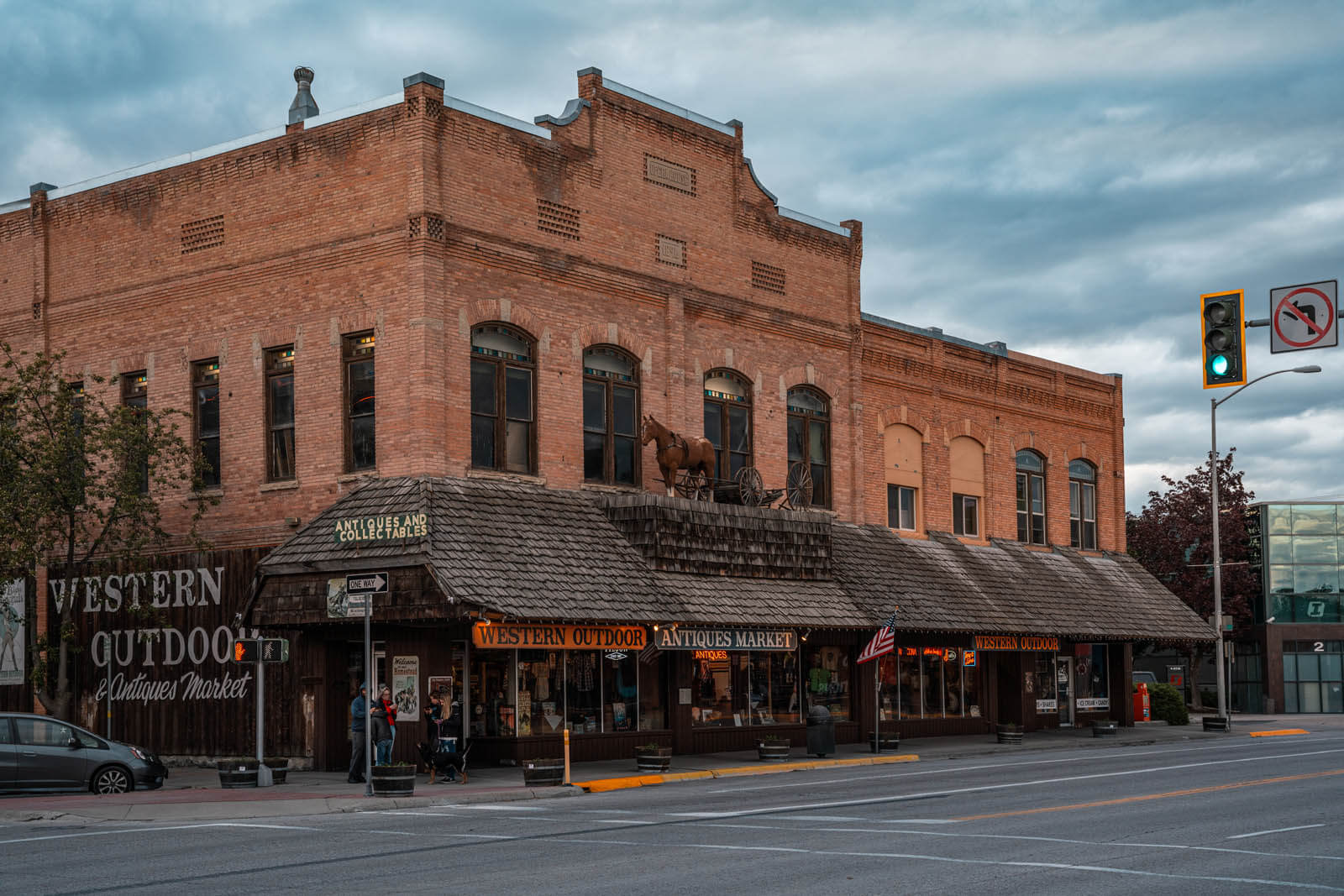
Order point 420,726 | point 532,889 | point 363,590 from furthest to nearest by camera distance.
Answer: point 420,726
point 363,590
point 532,889

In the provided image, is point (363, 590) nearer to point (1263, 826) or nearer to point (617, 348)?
point (617, 348)

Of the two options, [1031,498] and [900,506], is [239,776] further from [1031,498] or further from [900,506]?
[1031,498]

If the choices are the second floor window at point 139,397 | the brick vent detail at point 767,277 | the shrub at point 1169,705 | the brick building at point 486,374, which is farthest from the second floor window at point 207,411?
the shrub at point 1169,705

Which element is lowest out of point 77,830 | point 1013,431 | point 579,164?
point 77,830

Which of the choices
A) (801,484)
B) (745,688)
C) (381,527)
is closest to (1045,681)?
(801,484)

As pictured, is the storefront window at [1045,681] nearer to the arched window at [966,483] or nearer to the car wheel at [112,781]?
the arched window at [966,483]


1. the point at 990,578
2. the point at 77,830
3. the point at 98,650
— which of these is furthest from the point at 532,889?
the point at 990,578

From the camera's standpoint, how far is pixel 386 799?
71.7 ft

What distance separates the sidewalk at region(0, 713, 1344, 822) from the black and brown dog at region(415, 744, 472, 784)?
0.27 metres

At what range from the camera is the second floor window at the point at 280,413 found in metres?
28.8

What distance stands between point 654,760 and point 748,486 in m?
7.33

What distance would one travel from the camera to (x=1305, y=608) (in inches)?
2603

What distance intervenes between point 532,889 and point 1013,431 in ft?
105

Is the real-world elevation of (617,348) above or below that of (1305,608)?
above
